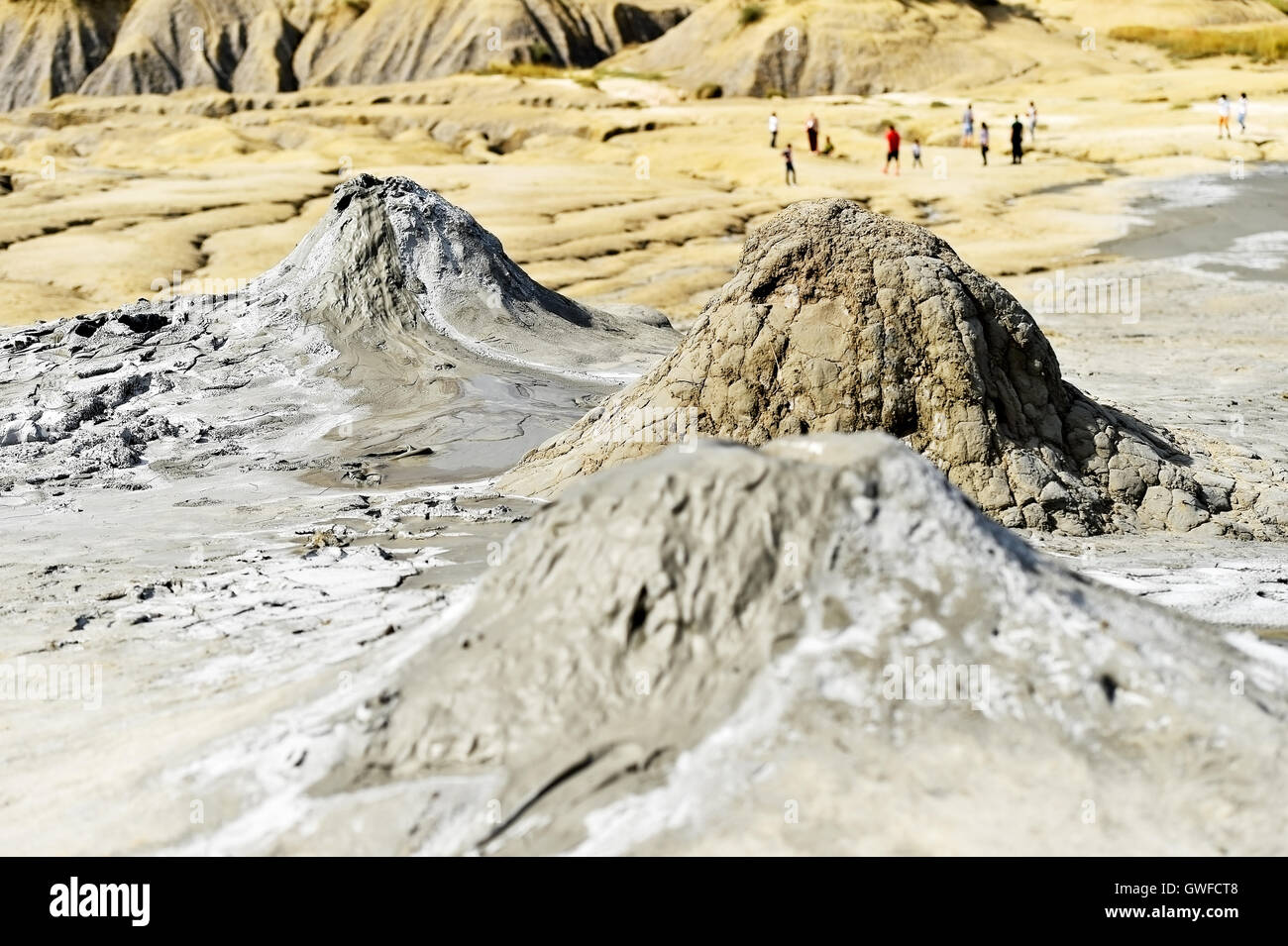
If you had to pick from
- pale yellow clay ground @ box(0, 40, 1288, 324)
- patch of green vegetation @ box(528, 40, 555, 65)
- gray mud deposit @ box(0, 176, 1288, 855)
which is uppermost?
patch of green vegetation @ box(528, 40, 555, 65)

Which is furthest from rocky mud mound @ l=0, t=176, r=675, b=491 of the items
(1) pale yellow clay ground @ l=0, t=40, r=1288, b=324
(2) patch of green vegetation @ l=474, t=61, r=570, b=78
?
(2) patch of green vegetation @ l=474, t=61, r=570, b=78

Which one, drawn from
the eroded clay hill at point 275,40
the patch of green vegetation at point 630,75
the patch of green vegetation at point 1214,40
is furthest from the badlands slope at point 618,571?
the eroded clay hill at point 275,40

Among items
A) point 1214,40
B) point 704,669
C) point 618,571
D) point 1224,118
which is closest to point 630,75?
point 1214,40

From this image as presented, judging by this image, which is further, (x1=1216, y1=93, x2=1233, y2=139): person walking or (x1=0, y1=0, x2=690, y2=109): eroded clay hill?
(x1=0, y1=0, x2=690, y2=109): eroded clay hill

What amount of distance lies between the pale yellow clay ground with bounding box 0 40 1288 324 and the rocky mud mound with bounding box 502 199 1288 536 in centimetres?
760

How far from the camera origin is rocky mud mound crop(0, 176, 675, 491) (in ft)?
28.0

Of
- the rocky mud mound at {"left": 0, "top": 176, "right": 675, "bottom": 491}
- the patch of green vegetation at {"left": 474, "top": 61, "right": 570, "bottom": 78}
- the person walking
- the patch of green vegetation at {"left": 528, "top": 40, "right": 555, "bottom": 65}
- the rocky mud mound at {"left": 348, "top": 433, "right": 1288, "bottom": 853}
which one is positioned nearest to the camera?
the rocky mud mound at {"left": 348, "top": 433, "right": 1288, "bottom": 853}

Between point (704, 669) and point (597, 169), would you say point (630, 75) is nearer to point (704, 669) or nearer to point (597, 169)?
point (597, 169)

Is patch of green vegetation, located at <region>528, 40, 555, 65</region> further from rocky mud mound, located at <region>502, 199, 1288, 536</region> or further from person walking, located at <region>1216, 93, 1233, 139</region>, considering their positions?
rocky mud mound, located at <region>502, 199, 1288, 536</region>

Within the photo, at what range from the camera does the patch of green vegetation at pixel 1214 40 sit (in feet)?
98.7

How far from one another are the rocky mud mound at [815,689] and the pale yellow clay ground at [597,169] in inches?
424

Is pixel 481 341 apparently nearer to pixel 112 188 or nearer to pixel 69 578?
pixel 69 578

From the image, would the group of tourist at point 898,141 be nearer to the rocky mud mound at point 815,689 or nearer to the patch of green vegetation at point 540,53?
the patch of green vegetation at point 540,53

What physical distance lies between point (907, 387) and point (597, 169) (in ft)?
53.3
